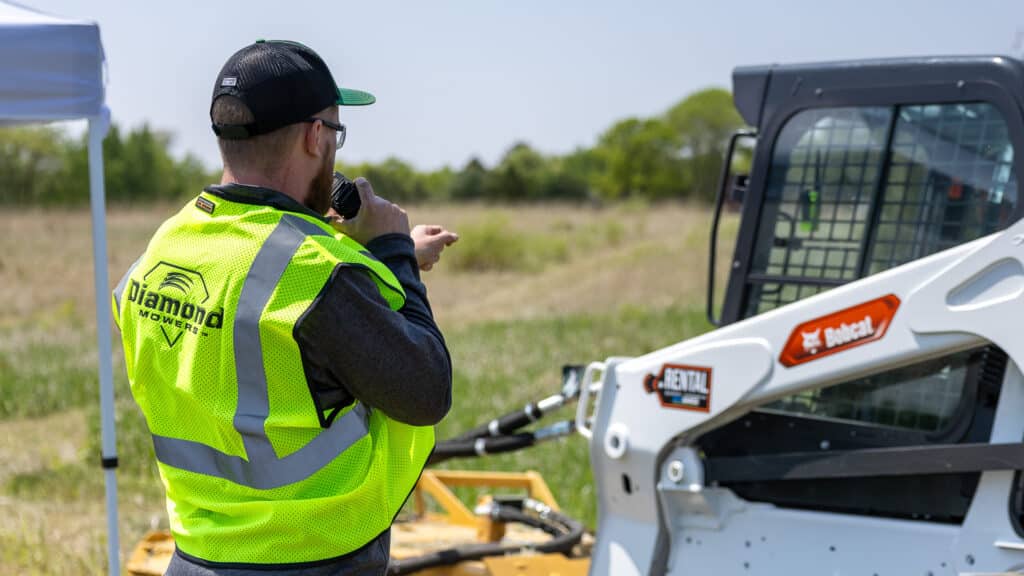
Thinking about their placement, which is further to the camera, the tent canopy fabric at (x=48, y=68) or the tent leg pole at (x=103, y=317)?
the tent leg pole at (x=103, y=317)

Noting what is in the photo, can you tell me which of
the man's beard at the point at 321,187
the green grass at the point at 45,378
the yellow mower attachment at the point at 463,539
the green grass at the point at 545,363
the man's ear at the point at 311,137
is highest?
the man's ear at the point at 311,137

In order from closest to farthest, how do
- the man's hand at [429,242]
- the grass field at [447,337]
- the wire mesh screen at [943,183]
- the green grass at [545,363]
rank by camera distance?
1. the man's hand at [429,242]
2. the wire mesh screen at [943,183]
3. the grass field at [447,337]
4. the green grass at [545,363]

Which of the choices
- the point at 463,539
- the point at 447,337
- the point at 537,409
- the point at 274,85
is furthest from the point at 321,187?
the point at 447,337

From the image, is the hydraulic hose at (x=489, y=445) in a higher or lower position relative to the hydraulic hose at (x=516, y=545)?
higher

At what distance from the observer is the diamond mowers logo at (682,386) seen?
356 cm

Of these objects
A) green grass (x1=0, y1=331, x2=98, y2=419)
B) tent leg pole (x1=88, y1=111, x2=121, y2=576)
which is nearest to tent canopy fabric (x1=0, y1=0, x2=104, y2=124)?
tent leg pole (x1=88, y1=111, x2=121, y2=576)

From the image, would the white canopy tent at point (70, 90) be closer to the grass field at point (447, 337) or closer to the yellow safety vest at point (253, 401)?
the grass field at point (447, 337)

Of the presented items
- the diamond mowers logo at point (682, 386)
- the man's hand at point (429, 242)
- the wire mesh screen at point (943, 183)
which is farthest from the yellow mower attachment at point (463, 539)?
the man's hand at point (429, 242)

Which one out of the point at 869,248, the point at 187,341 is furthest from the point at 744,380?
the point at 187,341

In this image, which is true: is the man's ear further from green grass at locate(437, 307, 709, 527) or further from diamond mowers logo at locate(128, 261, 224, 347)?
green grass at locate(437, 307, 709, 527)

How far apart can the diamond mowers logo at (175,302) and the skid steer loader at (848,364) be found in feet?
6.18

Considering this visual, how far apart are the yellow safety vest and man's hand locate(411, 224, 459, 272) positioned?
344 mm

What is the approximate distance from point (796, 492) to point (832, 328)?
0.62 metres

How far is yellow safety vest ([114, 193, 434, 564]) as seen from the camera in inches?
82.2
